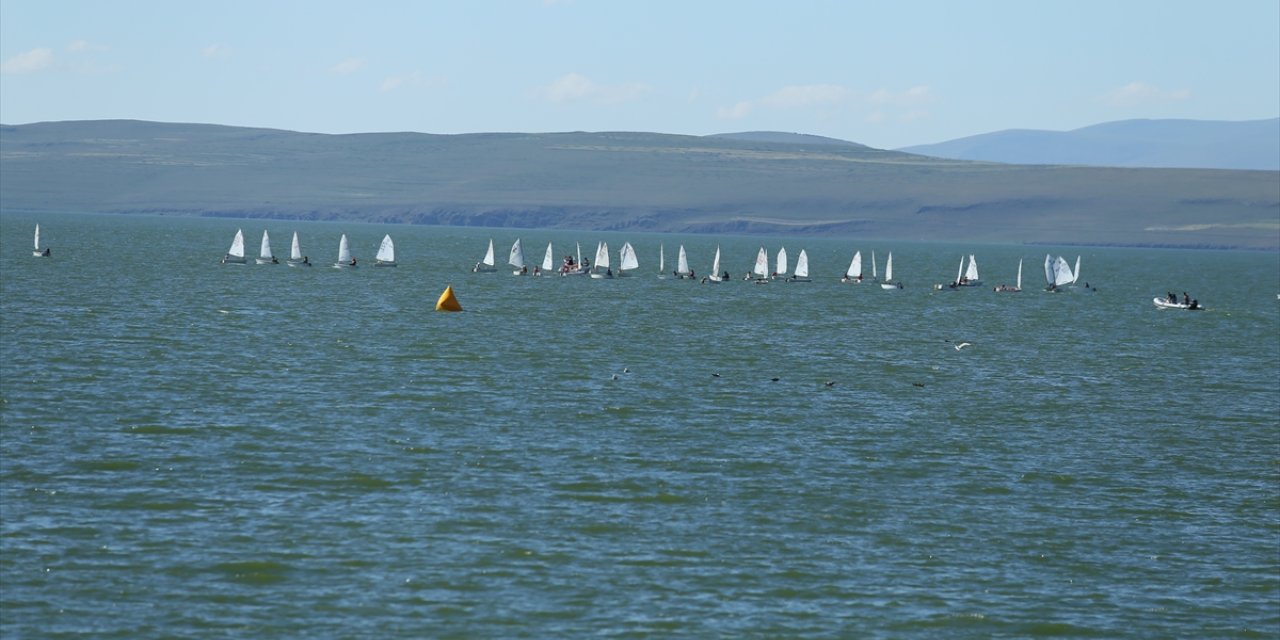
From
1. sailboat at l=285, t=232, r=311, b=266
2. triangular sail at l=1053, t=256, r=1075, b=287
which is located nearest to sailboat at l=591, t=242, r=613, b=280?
sailboat at l=285, t=232, r=311, b=266

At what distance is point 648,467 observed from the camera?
44.7 m

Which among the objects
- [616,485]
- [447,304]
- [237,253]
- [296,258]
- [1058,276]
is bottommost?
[616,485]

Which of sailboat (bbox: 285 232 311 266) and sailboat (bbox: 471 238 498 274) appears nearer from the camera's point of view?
sailboat (bbox: 285 232 311 266)

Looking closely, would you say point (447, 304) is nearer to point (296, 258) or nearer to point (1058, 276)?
point (296, 258)

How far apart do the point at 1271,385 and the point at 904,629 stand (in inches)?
1811

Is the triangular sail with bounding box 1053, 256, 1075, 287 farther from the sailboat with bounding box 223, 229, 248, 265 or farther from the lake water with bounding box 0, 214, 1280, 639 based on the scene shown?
the sailboat with bounding box 223, 229, 248, 265

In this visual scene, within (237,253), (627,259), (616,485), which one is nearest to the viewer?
(616,485)

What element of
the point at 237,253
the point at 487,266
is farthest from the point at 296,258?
the point at 487,266

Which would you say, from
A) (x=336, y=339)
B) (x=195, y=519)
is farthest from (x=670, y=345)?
(x=195, y=519)

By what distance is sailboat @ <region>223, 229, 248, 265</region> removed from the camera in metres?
145

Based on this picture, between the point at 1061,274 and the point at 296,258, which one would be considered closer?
the point at 1061,274

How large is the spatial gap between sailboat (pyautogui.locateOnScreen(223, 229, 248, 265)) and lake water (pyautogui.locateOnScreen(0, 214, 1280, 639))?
197 ft

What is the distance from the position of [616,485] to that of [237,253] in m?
112

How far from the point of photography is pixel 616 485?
41.9 m
